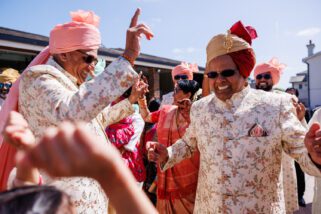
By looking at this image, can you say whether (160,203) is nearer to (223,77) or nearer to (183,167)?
(183,167)

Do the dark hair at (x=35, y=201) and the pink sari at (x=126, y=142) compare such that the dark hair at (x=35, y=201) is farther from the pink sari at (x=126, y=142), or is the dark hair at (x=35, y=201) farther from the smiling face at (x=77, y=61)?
the pink sari at (x=126, y=142)

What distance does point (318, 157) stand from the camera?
1611 mm

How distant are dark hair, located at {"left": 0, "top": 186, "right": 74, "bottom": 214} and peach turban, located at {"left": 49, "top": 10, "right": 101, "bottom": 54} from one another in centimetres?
127

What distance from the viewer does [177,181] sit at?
3.38 meters

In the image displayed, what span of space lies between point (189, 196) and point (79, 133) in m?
3.01

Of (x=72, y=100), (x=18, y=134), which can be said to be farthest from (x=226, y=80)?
→ (x=18, y=134)

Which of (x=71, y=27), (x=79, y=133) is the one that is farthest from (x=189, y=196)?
(x=79, y=133)

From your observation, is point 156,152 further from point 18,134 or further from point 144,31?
point 18,134

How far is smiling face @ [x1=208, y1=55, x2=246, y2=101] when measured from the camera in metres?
2.22

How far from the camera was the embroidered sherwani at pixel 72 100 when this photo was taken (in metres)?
1.42

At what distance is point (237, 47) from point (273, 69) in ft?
10.5

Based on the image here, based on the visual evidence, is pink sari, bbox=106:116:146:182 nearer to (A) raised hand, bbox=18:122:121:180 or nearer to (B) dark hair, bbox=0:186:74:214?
(B) dark hair, bbox=0:186:74:214

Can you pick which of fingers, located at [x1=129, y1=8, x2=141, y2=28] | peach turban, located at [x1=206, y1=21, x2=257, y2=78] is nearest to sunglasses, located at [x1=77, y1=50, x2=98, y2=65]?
fingers, located at [x1=129, y1=8, x2=141, y2=28]

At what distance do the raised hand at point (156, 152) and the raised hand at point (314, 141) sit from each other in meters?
1.07
